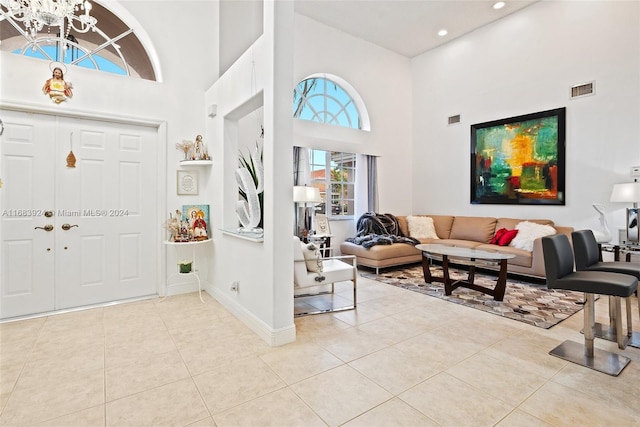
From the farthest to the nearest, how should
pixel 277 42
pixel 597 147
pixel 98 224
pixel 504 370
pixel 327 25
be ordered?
pixel 327 25 < pixel 597 147 < pixel 98 224 < pixel 277 42 < pixel 504 370

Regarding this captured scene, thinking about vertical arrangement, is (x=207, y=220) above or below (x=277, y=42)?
below

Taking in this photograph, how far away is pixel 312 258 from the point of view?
3398 millimetres

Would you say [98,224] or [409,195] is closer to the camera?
[98,224]

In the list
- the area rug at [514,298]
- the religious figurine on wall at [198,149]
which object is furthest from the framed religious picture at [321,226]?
the religious figurine on wall at [198,149]

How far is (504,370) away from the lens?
228 centimetres

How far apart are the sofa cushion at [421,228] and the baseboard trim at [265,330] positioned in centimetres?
412

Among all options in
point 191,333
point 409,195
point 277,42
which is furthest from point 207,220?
point 409,195

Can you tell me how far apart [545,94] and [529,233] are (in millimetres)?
2391

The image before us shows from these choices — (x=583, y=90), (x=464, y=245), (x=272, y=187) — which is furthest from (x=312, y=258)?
(x=583, y=90)

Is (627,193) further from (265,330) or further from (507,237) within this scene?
(265,330)

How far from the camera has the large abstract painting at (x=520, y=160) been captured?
5.19m

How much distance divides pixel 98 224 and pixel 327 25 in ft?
16.8

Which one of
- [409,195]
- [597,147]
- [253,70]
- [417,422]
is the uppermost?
[253,70]

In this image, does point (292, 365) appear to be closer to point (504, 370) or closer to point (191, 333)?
point (191, 333)
